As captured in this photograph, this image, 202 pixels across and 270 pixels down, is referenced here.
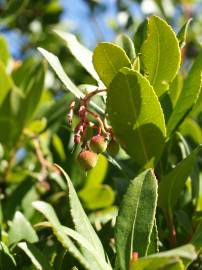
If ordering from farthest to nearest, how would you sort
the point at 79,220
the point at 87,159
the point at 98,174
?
the point at 98,174
the point at 87,159
the point at 79,220

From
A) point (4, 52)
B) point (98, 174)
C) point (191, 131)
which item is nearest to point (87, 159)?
point (191, 131)

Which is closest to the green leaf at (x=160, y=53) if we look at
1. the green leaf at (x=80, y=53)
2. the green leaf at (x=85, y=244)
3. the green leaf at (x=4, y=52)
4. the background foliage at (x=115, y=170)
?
the background foliage at (x=115, y=170)

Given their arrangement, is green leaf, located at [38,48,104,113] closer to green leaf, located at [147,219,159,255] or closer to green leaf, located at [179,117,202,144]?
green leaf, located at [147,219,159,255]

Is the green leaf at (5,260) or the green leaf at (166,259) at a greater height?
the green leaf at (166,259)

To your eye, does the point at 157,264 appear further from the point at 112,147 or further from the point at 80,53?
the point at 80,53

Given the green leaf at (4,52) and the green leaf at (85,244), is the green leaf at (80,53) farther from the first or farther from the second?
the green leaf at (4,52)

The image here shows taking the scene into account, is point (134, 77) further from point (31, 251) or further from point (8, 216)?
point (8, 216)
